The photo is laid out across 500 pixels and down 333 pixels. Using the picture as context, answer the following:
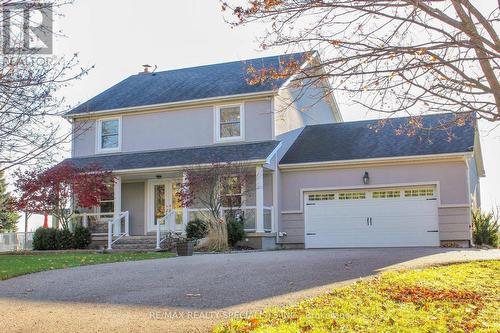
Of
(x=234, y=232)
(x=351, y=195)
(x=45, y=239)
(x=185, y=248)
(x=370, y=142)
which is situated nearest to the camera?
(x=185, y=248)

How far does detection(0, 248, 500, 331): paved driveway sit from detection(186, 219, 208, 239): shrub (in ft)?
18.7

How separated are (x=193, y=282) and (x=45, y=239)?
12.8 metres

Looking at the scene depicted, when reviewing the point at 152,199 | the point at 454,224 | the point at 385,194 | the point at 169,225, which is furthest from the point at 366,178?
the point at 152,199

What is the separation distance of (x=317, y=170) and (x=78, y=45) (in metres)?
13.1

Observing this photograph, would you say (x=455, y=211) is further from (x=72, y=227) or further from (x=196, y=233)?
(x=72, y=227)

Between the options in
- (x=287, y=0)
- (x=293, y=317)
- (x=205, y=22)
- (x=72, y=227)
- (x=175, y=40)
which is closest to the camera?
(x=293, y=317)

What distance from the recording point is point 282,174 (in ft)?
70.6

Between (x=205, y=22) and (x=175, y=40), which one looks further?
(x=175, y=40)

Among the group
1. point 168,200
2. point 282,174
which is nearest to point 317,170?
point 282,174

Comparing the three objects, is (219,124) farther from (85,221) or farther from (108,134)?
(85,221)

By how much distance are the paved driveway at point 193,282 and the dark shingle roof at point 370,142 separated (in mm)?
7574

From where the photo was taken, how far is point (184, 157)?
20906 millimetres

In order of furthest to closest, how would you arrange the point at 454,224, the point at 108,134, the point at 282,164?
the point at 108,134, the point at 282,164, the point at 454,224

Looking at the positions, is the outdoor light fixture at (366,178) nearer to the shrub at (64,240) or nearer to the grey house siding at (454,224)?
the grey house siding at (454,224)
